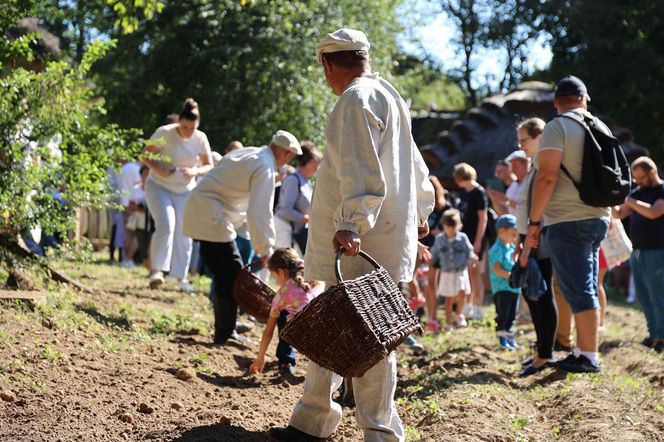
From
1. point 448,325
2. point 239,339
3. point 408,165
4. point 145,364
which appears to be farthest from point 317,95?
point 408,165

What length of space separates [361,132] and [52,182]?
3.57 meters

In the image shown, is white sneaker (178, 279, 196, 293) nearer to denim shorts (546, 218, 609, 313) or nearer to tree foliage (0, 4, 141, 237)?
tree foliage (0, 4, 141, 237)

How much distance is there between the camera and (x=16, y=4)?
24.3 ft

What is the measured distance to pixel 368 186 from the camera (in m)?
4.58

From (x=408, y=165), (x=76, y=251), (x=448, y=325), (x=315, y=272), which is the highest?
(x=408, y=165)

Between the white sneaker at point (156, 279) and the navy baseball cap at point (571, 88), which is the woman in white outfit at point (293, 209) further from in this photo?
the navy baseball cap at point (571, 88)

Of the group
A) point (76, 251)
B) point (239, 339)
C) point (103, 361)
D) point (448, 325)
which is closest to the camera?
point (103, 361)

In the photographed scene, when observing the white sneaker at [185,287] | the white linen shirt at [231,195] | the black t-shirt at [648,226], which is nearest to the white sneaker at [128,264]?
the white sneaker at [185,287]

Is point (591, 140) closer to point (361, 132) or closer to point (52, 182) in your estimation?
point (361, 132)

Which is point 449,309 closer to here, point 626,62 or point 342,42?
point 342,42

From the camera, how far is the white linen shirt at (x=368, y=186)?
4582mm

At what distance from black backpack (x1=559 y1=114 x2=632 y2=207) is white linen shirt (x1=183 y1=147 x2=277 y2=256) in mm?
2257

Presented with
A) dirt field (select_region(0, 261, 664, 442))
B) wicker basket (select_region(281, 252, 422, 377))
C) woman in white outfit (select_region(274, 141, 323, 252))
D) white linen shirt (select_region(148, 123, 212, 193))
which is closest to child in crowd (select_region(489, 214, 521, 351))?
dirt field (select_region(0, 261, 664, 442))

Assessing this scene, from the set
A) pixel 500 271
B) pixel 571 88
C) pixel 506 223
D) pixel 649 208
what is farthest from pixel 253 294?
pixel 649 208
